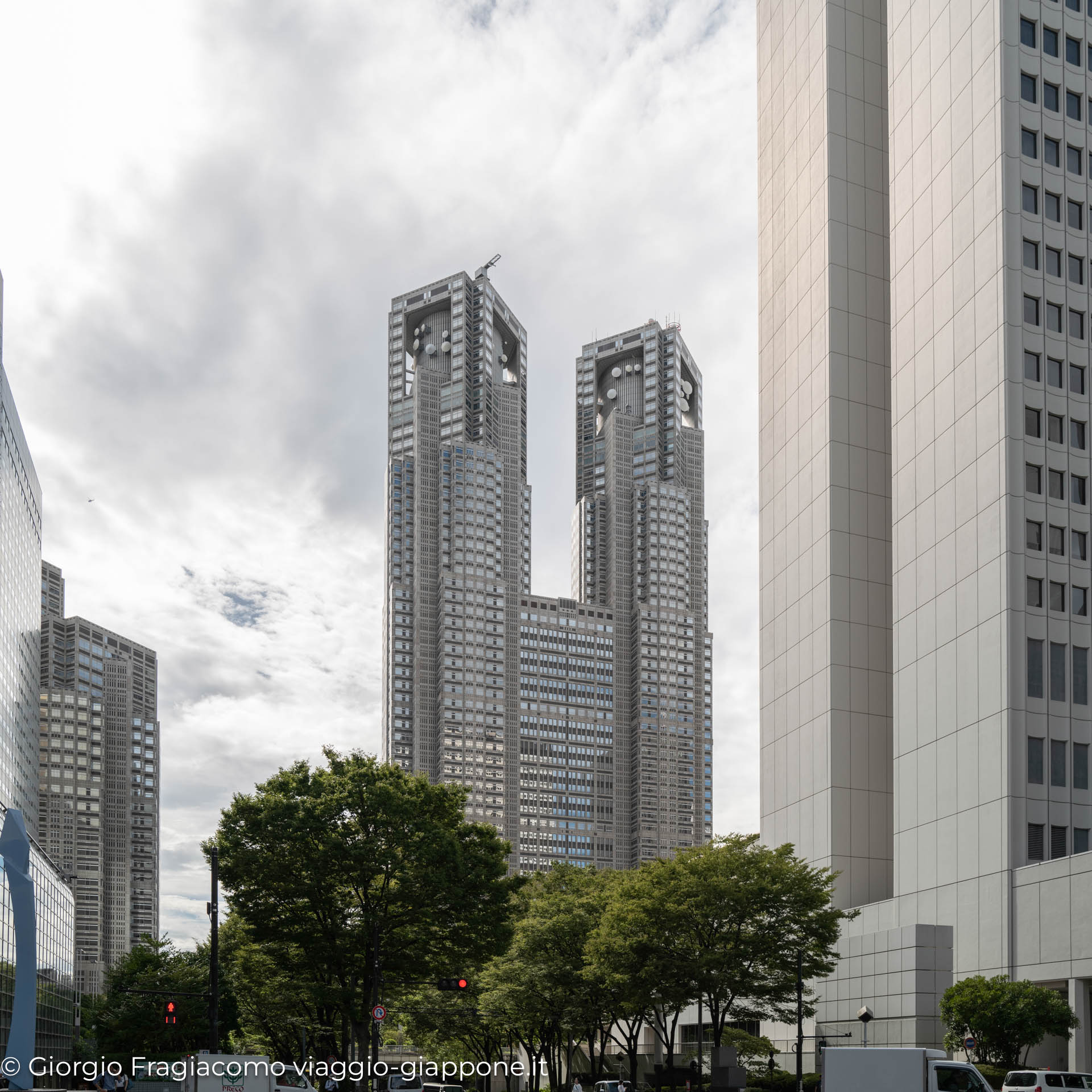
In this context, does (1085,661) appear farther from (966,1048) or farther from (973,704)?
(966,1048)

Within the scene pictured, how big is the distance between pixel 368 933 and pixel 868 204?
62.0 meters

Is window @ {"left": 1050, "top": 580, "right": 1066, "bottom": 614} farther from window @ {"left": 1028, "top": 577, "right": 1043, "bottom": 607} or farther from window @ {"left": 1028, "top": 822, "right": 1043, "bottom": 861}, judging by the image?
window @ {"left": 1028, "top": 822, "right": 1043, "bottom": 861}

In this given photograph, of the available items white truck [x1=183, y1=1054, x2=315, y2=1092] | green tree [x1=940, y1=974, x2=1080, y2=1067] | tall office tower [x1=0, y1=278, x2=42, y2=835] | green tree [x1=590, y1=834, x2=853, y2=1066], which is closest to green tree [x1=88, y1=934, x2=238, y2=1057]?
tall office tower [x1=0, y1=278, x2=42, y2=835]

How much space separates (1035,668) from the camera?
64.9 metres

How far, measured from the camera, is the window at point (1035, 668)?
64.5 metres

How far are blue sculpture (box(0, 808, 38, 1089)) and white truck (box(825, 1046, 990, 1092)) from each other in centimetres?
4890

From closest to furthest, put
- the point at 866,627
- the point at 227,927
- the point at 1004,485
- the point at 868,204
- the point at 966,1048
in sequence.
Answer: the point at 966,1048 < the point at 1004,485 < the point at 227,927 < the point at 866,627 < the point at 868,204

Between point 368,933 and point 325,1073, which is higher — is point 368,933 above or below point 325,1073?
above

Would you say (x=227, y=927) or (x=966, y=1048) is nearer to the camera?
(x=966, y=1048)

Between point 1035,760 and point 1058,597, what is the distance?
28.3 ft

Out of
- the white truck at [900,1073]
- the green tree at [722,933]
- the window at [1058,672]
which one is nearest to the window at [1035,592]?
the window at [1058,672]

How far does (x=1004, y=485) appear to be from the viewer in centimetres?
6650

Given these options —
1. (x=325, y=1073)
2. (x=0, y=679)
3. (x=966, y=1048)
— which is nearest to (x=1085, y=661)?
(x=966, y=1048)

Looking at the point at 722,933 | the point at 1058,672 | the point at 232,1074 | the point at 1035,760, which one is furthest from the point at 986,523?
the point at 232,1074
